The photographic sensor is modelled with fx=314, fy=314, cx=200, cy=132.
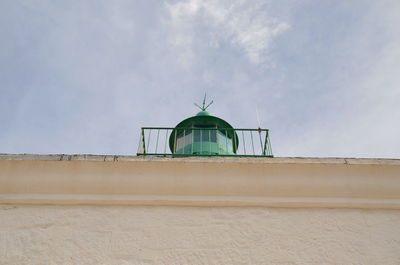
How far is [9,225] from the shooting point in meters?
2.46

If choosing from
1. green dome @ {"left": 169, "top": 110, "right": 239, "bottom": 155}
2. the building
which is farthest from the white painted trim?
green dome @ {"left": 169, "top": 110, "right": 239, "bottom": 155}

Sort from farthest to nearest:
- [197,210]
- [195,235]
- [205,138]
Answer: [205,138] < [197,210] < [195,235]

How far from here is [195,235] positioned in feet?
8.01

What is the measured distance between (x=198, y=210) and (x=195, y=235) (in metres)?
0.23

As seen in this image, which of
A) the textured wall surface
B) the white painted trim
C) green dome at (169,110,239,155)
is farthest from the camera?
green dome at (169,110,239,155)

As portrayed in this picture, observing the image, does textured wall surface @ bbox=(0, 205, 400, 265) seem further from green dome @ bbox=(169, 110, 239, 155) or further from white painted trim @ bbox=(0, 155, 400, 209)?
green dome @ bbox=(169, 110, 239, 155)

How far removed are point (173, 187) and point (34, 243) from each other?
112 centimetres

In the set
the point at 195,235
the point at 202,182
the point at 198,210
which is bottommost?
the point at 195,235

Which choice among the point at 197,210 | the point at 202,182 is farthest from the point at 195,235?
the point at 202,182

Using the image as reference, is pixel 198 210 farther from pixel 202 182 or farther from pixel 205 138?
pixel 205 138

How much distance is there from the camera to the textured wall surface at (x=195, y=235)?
91.1 inches

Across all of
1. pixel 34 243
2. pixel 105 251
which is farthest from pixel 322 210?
pixel 34 243

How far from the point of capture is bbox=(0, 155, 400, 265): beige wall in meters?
2.35

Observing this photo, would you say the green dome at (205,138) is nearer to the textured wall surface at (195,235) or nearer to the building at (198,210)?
the building at (198,210)
